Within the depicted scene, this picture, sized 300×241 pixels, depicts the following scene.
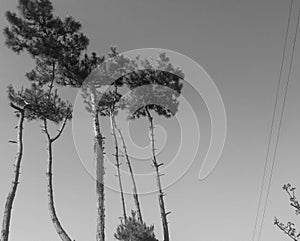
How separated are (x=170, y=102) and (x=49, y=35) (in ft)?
21.2

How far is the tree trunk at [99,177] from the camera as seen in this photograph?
501 inches

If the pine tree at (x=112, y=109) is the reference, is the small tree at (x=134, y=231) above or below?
below

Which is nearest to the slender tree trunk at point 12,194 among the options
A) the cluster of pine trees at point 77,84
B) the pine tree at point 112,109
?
the cluster of pine trees at point 77,84

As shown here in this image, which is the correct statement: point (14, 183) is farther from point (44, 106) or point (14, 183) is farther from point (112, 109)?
point (112, 109)

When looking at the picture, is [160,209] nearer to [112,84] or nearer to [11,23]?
[112,84]

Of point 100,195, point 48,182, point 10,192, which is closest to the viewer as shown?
point 10,192

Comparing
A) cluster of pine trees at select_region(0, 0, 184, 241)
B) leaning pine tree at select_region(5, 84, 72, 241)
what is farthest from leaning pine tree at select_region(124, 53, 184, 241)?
leaning pine tree at select_region(5, 84, 72, 241)

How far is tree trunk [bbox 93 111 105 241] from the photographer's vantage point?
12734mm

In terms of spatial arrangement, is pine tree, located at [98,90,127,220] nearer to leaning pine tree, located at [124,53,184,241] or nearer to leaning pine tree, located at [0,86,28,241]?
leaning pine tree, located at [124,53,184,241]

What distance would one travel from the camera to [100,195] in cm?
1322

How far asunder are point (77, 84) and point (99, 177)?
13.2 ft

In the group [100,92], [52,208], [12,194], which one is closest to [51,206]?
[52,208]

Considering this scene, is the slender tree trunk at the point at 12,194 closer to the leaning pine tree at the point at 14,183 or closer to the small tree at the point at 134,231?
the leaning pine tree at the point at 14,183

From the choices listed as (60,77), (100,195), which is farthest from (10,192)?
(60,77)
